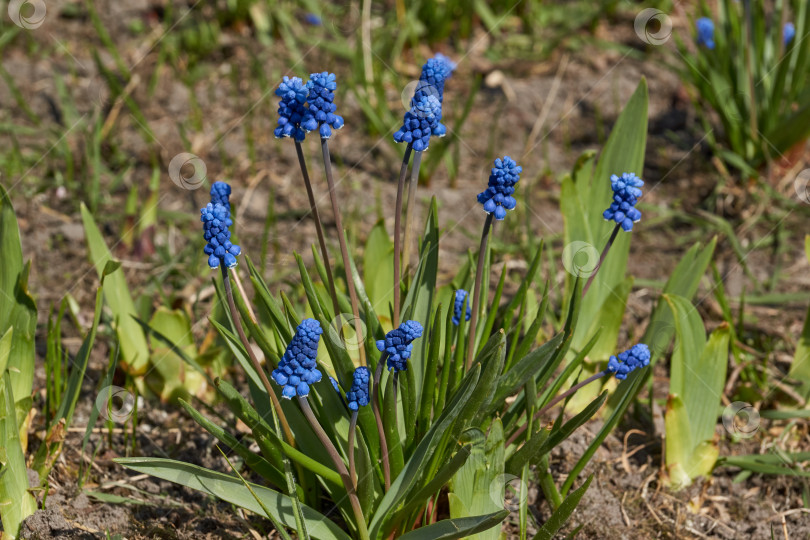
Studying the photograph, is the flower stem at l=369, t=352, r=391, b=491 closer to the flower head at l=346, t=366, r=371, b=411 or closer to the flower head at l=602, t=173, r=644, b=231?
the flower head at l=346, t=366, r=371, b=411

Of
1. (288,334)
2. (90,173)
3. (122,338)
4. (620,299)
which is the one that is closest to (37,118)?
(90,173)

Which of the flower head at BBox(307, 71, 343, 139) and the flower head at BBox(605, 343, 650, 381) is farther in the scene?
the flower head at BBox(605, 343, 650, 381)

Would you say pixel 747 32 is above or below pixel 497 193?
above

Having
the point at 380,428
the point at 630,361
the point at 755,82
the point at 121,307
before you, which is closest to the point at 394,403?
the point at 380,428

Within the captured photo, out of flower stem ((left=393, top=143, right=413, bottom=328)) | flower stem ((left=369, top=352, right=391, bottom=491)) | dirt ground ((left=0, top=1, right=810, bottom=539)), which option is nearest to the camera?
flower stem ((left=369, top=352, right=391, bottom=491))

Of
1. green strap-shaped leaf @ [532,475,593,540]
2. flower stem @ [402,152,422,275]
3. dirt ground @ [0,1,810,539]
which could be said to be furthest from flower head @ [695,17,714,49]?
green strap-shaped leaf @ [532,475,593,540]

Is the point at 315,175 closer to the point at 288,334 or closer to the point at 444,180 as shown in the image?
the point at 444,180

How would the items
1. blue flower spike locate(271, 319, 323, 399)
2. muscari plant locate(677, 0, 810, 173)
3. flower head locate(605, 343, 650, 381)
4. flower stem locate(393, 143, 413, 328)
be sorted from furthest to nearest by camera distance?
muscari plant locate(677, 0, 810, 173), flower head locate(605, 343, 650, 381), flower stem locate(393, 143, 413, 328), blue flower spike locate(271, 319, 323, 399)
